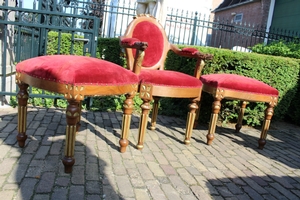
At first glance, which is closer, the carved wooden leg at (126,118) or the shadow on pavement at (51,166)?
the shadow on pavement at (51,166)

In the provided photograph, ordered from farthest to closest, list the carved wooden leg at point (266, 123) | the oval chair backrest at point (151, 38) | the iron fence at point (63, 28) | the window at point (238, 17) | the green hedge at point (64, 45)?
the window at point (238, 17) → the green hedge at point (64, 45) → the iron fence at point (63, 28) → the carved wooden leg at point (266, 123) → the oval chair backrest at point (151, 38)

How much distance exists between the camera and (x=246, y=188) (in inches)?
89.5

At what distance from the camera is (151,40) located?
3.29 meters

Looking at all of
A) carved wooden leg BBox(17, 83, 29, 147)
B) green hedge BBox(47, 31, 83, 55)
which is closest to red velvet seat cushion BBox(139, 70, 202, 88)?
carved wooden leg BBox(17, 83, 29, 147)

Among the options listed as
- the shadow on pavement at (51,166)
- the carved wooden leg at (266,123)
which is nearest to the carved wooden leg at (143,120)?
the shadow on pavement at (51,166)

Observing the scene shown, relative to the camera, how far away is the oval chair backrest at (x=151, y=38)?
10.4 feet

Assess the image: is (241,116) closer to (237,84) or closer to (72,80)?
(237,84)

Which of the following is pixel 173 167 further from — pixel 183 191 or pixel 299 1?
pixel 299 1

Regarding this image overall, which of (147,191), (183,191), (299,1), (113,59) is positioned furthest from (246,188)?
(299,1)

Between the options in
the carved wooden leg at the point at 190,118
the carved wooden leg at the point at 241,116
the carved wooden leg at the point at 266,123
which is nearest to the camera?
the carved wooden leg at the point at 190,118

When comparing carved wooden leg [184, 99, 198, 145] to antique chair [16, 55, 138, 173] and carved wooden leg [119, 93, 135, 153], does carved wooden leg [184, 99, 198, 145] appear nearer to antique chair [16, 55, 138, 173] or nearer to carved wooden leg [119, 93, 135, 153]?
carved wooden leg [119, 93, 135, 153]

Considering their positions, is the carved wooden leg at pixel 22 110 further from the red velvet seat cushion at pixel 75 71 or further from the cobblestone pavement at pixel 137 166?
the red velvet seat cushion at pixel 75 71

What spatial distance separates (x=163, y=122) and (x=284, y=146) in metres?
1.69

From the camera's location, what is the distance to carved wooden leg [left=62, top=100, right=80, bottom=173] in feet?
Result: 6.71
